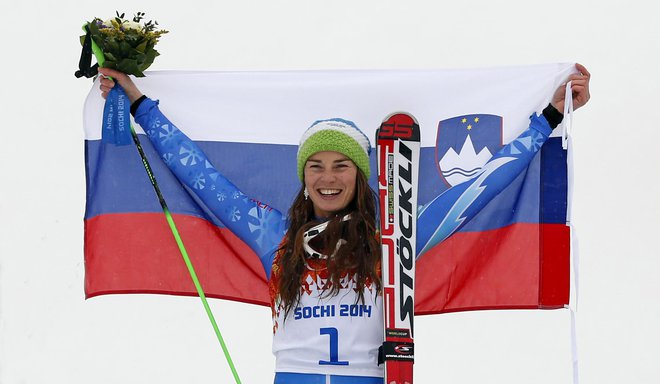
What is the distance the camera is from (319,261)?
2959mm

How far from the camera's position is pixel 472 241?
373 cm

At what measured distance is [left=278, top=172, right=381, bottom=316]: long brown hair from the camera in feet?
9.58

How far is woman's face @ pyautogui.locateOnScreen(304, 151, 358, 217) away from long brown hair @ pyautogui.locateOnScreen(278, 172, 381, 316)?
33 millimetres

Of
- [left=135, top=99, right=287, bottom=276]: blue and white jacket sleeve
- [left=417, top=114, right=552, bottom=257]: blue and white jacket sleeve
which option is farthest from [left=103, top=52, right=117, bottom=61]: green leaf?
[left=417, top=114, right=552, bottom=257]: blue and white jacket sleeve

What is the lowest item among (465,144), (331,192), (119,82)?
(331,192)

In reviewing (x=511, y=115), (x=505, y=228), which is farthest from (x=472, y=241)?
(x=511, y=115)

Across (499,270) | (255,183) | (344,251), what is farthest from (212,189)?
(499,270)

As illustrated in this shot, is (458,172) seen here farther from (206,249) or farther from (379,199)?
(206,249)

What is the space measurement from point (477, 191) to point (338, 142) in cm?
65

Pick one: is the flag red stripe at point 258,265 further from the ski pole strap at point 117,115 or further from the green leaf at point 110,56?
the green leaf at point 110,56

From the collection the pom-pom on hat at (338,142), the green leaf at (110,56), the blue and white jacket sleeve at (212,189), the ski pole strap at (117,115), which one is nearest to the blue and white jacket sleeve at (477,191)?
the pom-pom on hat at (338,142)

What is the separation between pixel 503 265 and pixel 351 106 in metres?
0.87

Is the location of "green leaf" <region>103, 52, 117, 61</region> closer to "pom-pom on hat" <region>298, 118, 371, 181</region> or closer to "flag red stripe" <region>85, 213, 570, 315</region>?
"flag red stripe" <region>85, 213, 570, 315</region>

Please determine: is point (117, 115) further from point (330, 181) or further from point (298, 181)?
point (330, 181)
